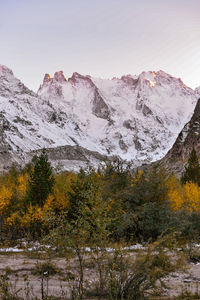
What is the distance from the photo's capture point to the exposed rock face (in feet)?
296

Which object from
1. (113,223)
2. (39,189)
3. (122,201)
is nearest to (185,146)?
(39,189)

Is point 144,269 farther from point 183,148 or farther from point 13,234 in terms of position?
point 183,148

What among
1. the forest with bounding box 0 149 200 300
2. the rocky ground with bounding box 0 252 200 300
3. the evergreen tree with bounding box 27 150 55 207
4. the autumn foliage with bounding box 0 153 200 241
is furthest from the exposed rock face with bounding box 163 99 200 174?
the rocky ground with bounding box 0 252 200 300

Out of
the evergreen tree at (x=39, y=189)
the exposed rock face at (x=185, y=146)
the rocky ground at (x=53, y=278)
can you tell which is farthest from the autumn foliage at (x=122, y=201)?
the exposed rock face at (x=185, y=146)

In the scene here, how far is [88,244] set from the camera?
8.27 meters

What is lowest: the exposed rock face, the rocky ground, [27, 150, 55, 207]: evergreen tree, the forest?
the rocky ground

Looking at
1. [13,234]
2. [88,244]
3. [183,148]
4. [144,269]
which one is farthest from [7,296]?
[183,148]

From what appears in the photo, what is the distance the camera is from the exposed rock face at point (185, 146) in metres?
90.2

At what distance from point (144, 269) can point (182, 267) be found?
3.42ft

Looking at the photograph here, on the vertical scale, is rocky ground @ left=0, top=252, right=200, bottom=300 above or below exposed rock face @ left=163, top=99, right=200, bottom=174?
below

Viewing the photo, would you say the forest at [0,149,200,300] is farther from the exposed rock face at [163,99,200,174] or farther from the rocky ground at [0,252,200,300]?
the exposed rock face at [163,99,200,174]

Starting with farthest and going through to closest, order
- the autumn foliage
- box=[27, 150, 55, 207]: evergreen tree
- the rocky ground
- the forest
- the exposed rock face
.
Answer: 1. the exposed rock face
2. box=[27, 150, 55, 207]: evergreen tree
3. the autumn foliage
4. the rocky ground
5. the forest

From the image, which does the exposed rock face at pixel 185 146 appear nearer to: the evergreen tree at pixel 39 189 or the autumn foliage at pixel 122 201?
the autumn foliage at pixel 122 201

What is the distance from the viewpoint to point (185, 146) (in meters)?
96.1
